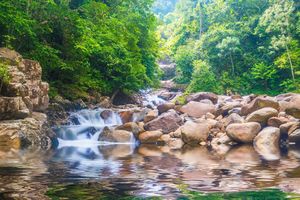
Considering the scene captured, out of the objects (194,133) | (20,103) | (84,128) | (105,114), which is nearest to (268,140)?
(194,133)

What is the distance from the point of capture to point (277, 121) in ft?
44.3

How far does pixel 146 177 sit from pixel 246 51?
97.8 ft

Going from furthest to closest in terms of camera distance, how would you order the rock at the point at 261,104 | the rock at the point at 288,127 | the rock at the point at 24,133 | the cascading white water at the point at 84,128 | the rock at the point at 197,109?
the rock at the point at 197,109 < the rock at the point at 261,104 < the cascading white water at the point at 84,128 < the rock at the point at 288,127 < the rock at the point at 24,133

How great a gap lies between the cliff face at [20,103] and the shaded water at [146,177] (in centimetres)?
97

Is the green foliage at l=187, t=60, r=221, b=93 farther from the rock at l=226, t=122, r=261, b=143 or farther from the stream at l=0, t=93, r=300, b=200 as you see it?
the stream at l=0, t=93, r=300, b=200

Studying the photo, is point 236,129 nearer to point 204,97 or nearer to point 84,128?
point 84,128

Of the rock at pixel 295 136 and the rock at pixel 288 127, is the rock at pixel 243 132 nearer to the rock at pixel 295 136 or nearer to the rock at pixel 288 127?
the rock at pixel 288 127

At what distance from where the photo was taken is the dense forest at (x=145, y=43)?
15.9 m

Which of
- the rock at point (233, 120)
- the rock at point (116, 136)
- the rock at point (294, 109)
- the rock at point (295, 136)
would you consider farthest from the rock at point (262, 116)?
the rock at point (116, 136)

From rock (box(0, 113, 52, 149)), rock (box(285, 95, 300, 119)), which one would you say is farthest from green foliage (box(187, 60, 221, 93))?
rock (box(0, 113, 52, 149))

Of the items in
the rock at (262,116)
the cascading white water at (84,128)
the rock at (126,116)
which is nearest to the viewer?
the cascading white water at (84,128)

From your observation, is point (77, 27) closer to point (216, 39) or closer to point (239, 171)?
point (239, 171)

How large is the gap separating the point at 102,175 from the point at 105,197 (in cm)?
185

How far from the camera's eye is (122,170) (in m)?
6.94
